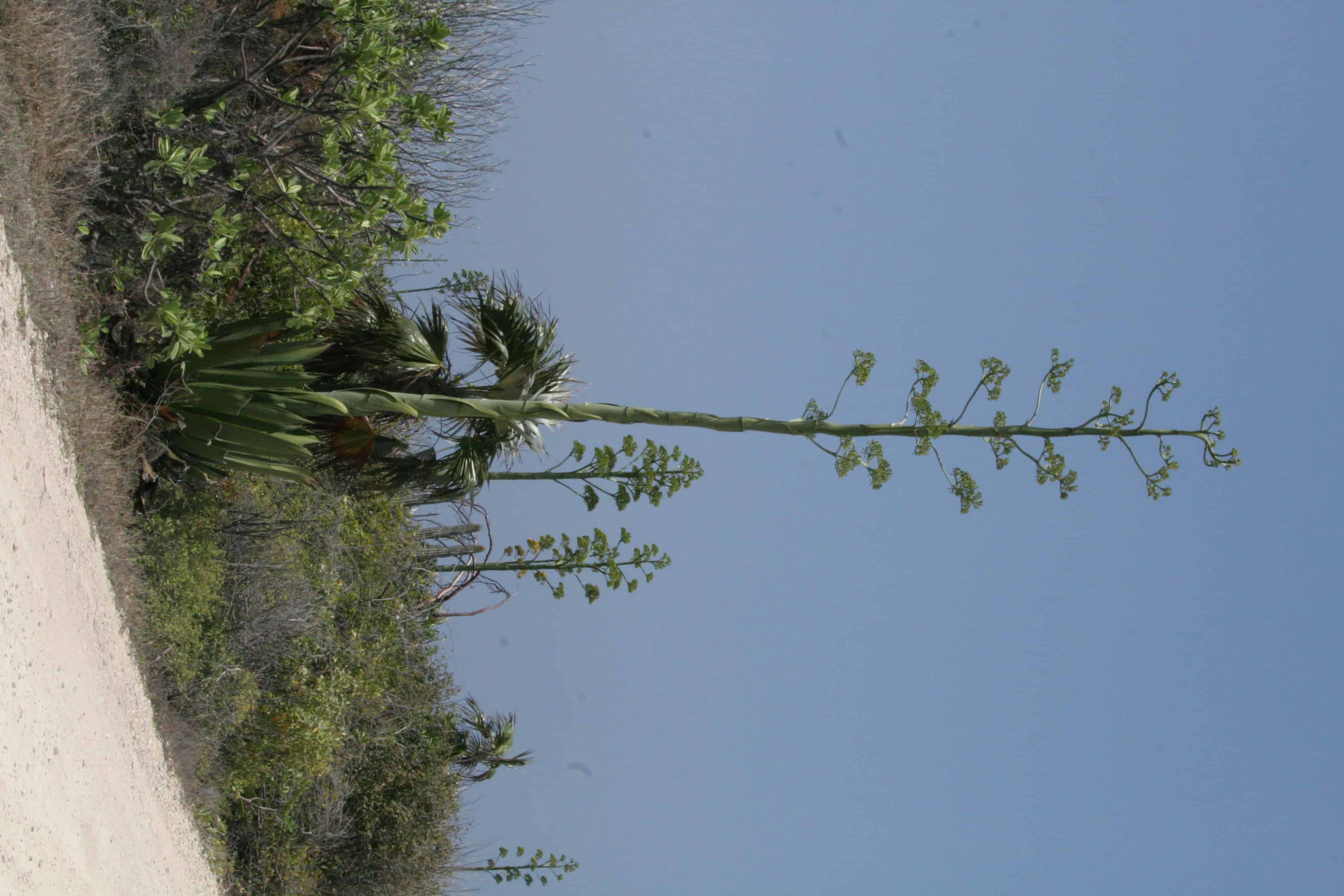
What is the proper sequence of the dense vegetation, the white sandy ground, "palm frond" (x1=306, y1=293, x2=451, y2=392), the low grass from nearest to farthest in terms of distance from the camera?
the white sandy ground
the dense vegetation
"palm frond" (x1=306, y1=293, x2=451, y2=392)
the low grass

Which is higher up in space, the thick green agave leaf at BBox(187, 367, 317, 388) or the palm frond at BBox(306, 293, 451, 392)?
the palm frond at BBox(306, 293, 451, 392)

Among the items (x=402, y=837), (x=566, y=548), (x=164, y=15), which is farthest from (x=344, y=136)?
(x=402, y=837)

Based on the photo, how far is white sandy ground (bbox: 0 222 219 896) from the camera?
17.7 ft

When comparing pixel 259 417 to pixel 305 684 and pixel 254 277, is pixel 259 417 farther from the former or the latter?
pixel 305 684

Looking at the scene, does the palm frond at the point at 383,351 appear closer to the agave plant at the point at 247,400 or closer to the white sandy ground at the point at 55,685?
the agave plant at the point at 247,400

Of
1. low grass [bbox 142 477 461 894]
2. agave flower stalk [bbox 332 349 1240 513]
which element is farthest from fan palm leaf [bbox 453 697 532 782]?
agave flower stalk [bbox 332 349 1240 513]

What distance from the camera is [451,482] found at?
7988 millimetres

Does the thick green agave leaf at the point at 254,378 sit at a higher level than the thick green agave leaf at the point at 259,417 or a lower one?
higher

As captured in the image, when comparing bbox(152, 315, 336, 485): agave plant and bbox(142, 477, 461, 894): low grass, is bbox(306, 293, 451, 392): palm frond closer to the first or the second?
bbox(152, 315, 336, 485): agave plant

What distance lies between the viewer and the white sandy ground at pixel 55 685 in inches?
212

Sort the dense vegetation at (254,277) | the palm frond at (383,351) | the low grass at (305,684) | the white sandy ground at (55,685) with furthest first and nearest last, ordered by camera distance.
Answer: the low grass at (305,684) < the palm frond at (383,351) < the dense vegetation at (254,277) < the white sandy ground at (55,685)

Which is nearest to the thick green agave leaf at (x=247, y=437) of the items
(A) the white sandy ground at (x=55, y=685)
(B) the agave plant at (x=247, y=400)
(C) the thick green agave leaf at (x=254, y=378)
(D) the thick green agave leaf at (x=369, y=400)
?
(B) the agave plant at (x=247, y=400)

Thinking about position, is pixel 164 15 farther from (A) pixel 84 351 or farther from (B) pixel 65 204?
(A) pixel 84 351

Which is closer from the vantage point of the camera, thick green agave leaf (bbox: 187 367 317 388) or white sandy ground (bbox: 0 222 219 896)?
white sandy ground (bbox: 0 222 219 896)
